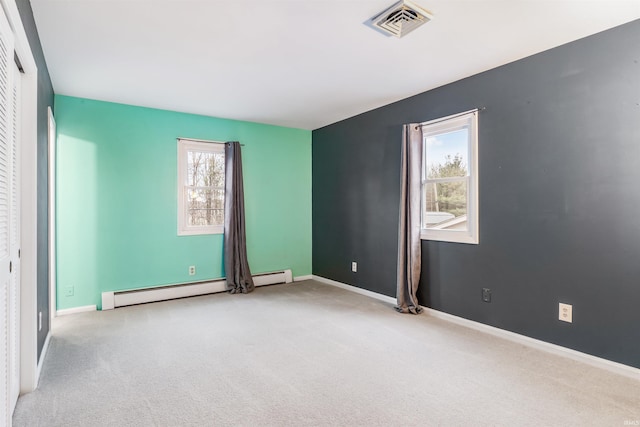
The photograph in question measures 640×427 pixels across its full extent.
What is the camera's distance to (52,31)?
8.12ft

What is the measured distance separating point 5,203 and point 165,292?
2886 millimetres

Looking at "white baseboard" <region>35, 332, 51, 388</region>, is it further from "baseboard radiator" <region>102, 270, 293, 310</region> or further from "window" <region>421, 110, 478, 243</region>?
"window" <region>421, 110, 478, 243</region>

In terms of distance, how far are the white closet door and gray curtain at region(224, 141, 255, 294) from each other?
2972mm

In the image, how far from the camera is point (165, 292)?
431 cm

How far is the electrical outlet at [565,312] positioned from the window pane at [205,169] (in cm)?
414

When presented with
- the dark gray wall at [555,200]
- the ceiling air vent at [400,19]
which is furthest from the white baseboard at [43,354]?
the dark gray wall at [555,200]

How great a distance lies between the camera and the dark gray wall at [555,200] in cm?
241

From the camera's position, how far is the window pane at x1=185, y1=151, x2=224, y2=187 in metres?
4.66

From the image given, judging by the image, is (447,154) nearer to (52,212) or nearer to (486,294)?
(486,294)

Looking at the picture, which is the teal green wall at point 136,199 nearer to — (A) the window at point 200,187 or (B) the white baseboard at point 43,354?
(A) the window at point 200,187

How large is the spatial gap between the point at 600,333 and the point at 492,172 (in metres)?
1.51

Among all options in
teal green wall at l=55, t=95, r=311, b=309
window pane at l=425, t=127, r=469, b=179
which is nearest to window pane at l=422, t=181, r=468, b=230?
window pane at l=425, t=127, r=469, b=179

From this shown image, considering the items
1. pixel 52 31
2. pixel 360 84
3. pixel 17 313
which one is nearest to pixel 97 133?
pixel 52 31

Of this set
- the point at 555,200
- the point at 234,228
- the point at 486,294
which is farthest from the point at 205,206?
the point at 555,200
